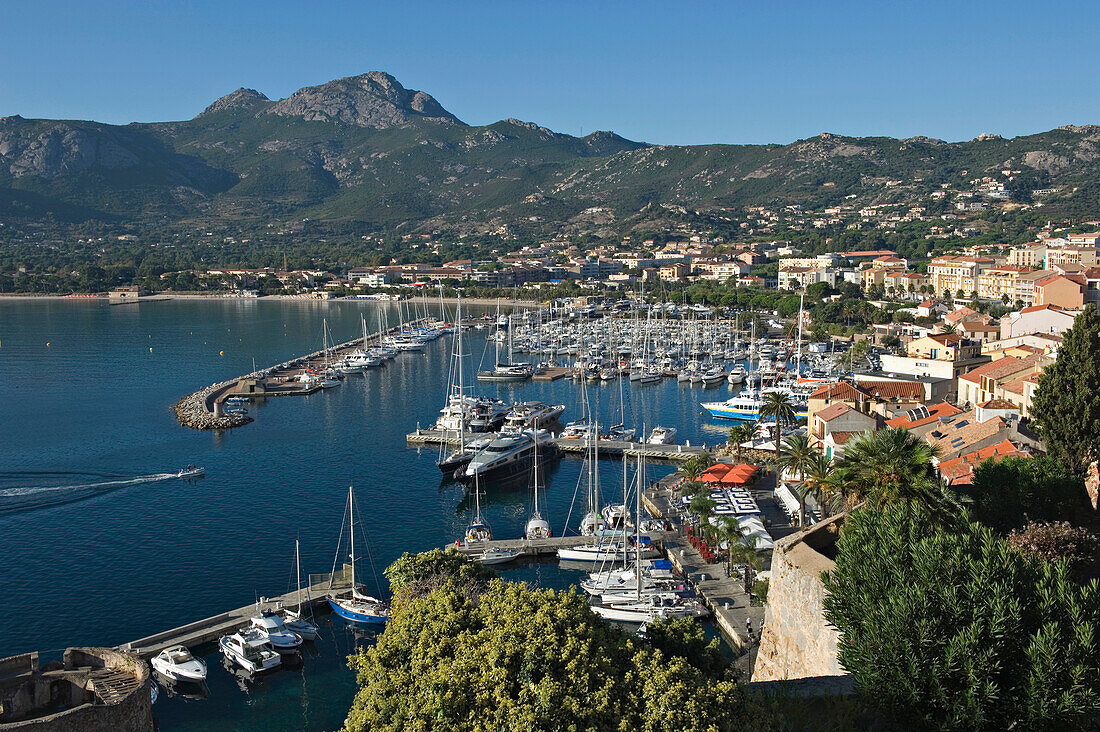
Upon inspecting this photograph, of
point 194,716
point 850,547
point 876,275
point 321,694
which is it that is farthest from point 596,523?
point 876,275

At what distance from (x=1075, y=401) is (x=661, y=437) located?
708 inches

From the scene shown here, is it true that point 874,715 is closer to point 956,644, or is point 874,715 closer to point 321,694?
point 956,644

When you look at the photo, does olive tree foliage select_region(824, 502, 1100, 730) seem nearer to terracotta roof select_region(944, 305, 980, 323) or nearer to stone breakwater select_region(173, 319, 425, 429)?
stone breakwater select_region(173, 319, 425, 429)

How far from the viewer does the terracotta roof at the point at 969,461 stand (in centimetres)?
1895

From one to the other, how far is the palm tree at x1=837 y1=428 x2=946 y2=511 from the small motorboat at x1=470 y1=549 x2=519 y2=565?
31.6 ft

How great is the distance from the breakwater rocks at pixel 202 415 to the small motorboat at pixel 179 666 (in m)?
22.9

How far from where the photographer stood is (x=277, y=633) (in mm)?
17500

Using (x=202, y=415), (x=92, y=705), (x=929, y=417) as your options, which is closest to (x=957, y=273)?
(x=929, y=417)

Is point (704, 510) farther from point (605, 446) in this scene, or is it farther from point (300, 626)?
point (605, 446)

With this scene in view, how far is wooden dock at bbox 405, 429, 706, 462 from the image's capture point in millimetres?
31844

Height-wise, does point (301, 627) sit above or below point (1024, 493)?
below

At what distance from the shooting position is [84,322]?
8056 cm

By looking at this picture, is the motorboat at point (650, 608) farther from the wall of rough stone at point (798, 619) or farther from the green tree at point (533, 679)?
the green tree at point (533, 679)

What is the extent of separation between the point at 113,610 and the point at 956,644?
17955 millimetres
